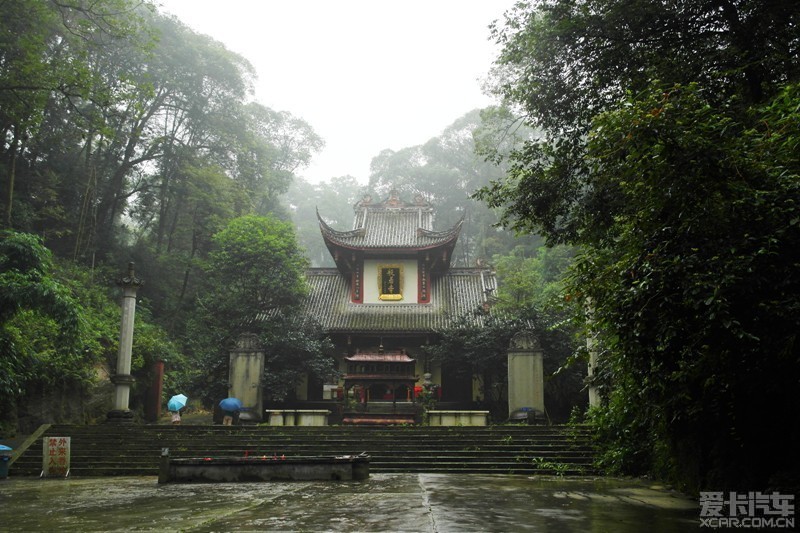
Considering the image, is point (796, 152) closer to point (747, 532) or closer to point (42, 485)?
point (747, 532)

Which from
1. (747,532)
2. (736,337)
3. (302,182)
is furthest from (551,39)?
(302,182)

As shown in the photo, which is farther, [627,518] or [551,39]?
[551,39]

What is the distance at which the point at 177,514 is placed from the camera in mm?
5980

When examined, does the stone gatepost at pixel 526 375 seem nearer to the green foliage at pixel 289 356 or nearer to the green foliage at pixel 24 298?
the green foliage at pixel 289 356

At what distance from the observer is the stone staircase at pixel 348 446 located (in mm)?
12281

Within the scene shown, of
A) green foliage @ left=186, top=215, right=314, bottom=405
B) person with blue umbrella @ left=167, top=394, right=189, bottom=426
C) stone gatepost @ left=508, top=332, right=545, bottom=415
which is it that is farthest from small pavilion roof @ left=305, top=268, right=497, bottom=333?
person with blue umbrella @ left=167, top=394, right=189, bottom=426

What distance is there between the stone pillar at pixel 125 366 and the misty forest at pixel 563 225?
4.37ft

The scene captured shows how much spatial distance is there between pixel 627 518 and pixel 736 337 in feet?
7.26

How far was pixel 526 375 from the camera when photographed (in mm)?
17672

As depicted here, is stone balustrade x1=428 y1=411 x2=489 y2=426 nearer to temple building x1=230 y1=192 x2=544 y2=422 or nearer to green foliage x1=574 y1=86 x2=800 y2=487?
temple building x1=230 y1=192 x2=544 y2=422

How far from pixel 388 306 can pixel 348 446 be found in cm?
1196

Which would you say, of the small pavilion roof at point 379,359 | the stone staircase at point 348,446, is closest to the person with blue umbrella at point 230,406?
the stone staircase at point 348,446

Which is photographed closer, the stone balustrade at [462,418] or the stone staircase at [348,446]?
the stone staircase at [348,446]

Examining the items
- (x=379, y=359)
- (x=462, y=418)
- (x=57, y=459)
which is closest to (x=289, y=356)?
(x=379, y=359)
